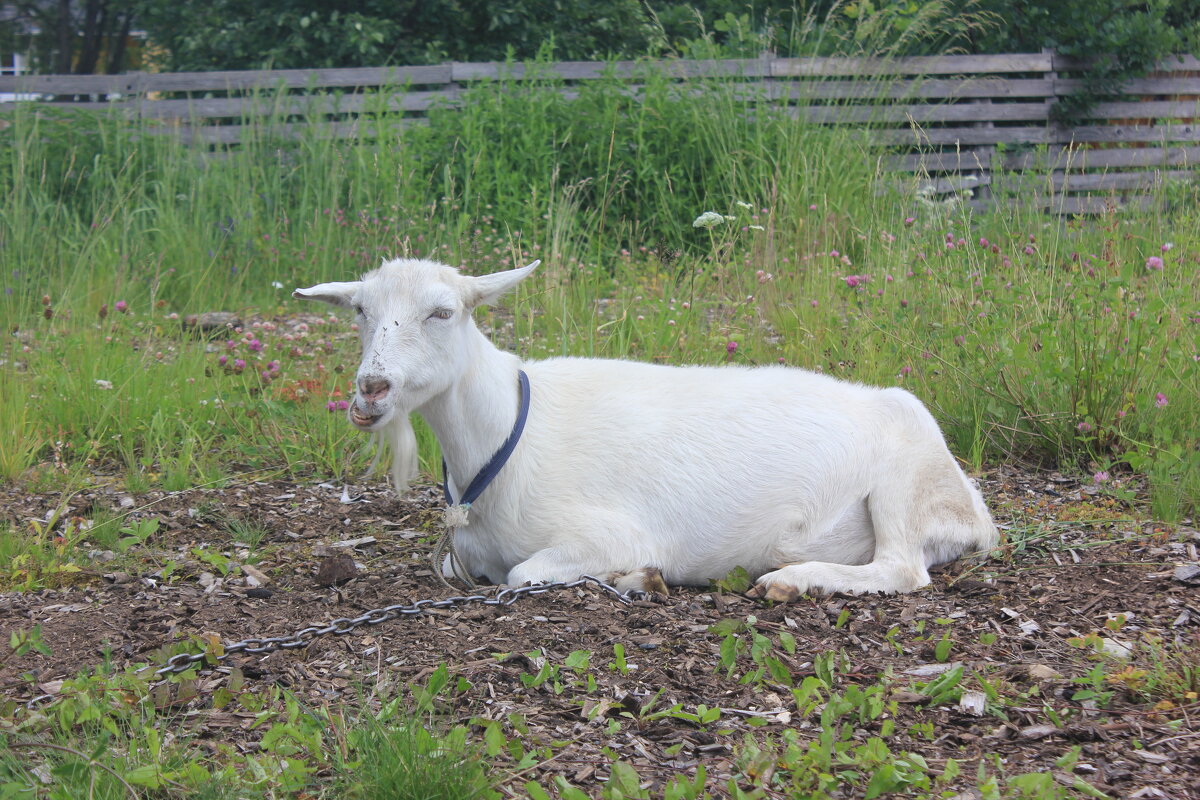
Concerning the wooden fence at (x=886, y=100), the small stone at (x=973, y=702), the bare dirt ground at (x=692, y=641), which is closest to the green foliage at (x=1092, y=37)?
the wooden fence at (x=886, y=100)

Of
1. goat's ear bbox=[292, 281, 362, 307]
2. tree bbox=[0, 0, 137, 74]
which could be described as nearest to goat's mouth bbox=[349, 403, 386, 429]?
goat's ear bbox=[292, 281, 362, 307]

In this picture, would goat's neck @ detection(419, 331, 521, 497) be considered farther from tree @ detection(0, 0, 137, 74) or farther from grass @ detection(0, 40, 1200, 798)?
tree @ detection(0, 0, 137, 74)

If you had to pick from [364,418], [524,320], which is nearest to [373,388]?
[364,418]

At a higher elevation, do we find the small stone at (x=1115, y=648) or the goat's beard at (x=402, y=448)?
the goat's beard at (x=402, y=448)

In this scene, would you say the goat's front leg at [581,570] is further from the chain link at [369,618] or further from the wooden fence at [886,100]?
the wooden fence at [886,100]

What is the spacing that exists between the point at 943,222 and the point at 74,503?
18.2 ft

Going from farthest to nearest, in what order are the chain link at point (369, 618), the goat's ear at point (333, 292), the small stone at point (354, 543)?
1. the small stone at point (354, 543)
2. the goat's ear at point (333, 292)
3. the chain link at point (369, 618)

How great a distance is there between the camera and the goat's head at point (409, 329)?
12.0ft

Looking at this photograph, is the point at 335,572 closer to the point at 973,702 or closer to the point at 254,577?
the point at 254,577

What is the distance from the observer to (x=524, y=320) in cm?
675

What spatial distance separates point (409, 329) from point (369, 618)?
0.98 metres

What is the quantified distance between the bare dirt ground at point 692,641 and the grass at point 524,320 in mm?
85

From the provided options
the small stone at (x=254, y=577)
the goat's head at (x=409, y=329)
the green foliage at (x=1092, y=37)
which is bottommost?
the small stone at (x=254, y=577)

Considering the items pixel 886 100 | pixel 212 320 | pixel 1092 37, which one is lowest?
pixel 212 320
